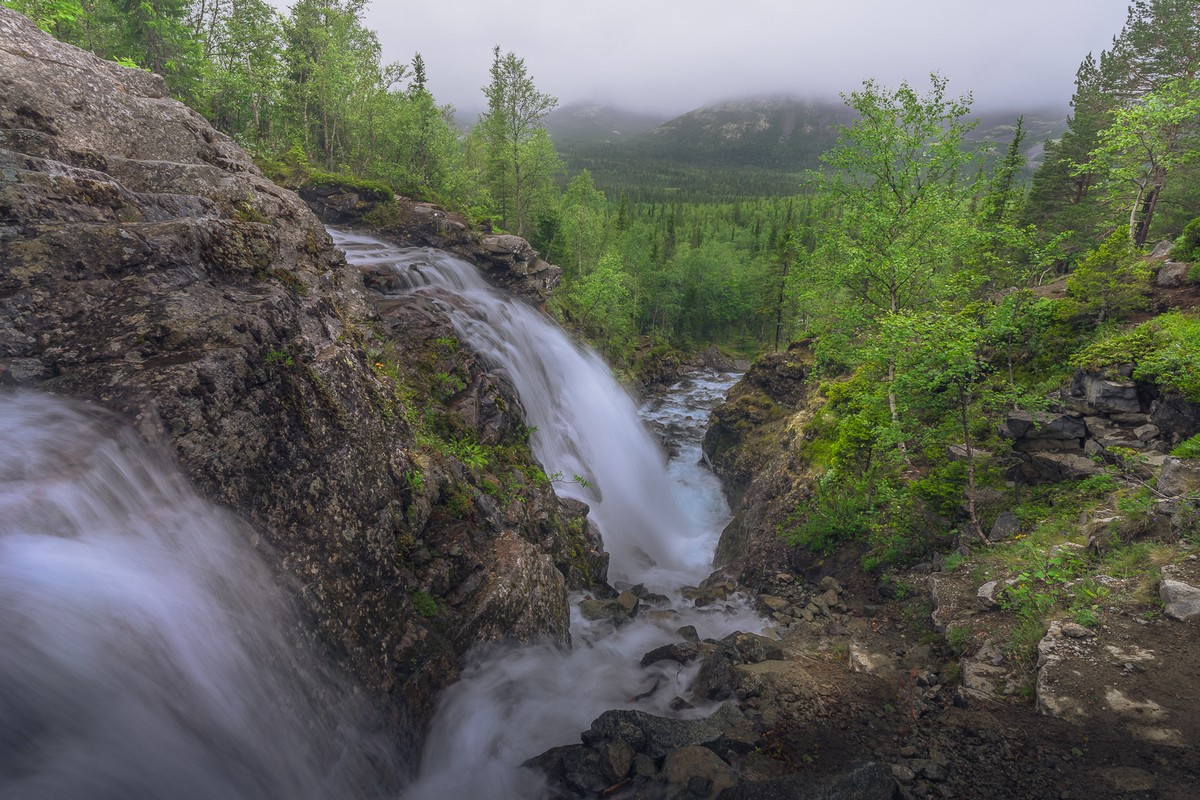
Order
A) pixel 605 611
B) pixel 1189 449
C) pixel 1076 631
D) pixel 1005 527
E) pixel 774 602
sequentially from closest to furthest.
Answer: pixel 1076 631 → pixel 1189 449 → pixel 1005 527 → pixel 605 611 → pixel 774 602

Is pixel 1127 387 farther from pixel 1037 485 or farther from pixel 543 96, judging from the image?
pixel 543 96

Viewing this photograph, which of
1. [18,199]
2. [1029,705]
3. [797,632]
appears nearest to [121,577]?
[18,199]

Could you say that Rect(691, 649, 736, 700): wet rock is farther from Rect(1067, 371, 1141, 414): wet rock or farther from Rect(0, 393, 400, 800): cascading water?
Rect(1067, 371, 1141, 414): wet rock

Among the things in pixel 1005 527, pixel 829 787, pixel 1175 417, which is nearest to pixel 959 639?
pixel 1005 527

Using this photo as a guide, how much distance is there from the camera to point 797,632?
34.3 feet

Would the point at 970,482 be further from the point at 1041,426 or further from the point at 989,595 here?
the point at 989,595

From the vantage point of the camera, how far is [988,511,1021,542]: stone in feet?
32.7

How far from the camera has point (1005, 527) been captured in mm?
10125

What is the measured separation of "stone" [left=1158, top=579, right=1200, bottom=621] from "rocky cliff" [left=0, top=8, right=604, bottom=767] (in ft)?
29.9

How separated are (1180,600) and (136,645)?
1188 centimetres

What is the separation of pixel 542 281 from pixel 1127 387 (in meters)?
26.4

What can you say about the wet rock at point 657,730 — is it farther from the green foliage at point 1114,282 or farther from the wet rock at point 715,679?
the green foliage at point 1114,282

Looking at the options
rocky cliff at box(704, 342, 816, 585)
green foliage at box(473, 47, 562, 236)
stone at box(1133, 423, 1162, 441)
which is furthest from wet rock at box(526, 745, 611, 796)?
green foliage at box(473, 47, 562, 236)

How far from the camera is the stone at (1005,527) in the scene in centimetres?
996
